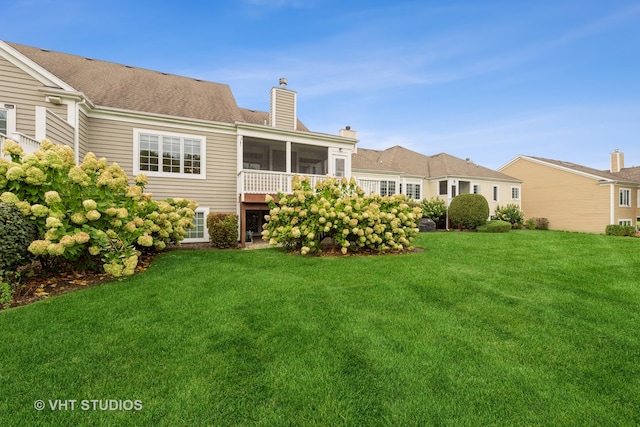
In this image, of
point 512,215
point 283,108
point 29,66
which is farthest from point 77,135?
point 512,215

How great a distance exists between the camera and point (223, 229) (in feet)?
31.2

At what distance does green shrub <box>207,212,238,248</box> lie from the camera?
951cm

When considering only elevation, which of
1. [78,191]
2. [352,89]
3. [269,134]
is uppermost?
[352,89]

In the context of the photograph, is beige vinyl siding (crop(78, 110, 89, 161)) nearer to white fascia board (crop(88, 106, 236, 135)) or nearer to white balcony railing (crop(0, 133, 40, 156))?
white fascia board (crop(88, 106, 236, 135))

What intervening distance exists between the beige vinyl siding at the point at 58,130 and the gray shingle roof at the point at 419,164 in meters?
15.0

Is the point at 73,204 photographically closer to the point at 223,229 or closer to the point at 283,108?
the point at 223,229

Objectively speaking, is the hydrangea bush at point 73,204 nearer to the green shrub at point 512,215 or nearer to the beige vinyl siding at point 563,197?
the green shrub at point 512,215

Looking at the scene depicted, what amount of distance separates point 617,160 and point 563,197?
895 cm

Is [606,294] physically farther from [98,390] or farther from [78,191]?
[78,191]

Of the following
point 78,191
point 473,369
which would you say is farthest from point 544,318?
Result: point 78,191

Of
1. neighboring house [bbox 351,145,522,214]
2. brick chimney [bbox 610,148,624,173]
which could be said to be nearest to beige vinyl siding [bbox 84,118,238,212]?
neighboring house [bbox 351,145,522,214]

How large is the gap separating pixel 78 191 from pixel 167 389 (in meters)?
4.63

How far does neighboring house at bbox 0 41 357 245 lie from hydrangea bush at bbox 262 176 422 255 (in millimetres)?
2713

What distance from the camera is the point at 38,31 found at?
11.4 metres
